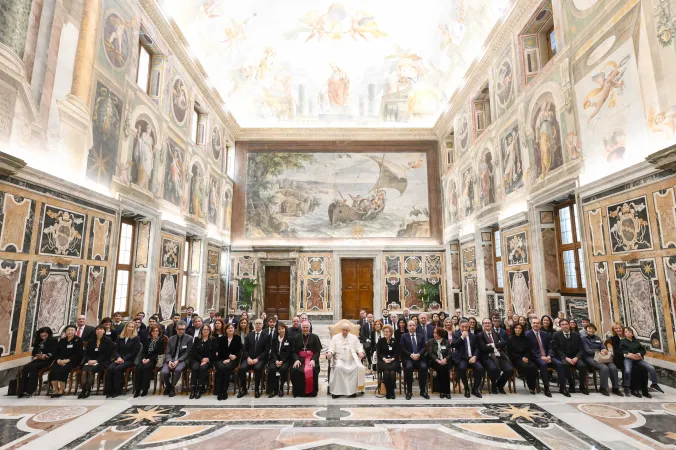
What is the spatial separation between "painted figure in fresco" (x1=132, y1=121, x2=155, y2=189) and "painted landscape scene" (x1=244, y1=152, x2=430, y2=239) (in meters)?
8.13

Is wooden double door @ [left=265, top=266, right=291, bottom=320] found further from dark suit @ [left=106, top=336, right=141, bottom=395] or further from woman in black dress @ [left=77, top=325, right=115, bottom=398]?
woman in black dress @ [left=77, top=325, right=115, bottom=398]

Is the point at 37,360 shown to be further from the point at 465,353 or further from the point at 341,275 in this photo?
the point at 341,275

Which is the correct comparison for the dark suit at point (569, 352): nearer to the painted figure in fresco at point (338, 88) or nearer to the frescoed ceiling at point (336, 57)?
the frescoed ceiling at point (336, 57)

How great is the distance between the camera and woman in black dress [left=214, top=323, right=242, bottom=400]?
628 cm

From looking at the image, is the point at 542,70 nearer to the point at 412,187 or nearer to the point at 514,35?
the point at 514,35

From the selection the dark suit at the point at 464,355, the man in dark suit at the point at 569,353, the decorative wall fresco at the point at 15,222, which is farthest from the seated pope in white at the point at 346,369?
the decorative wall fresco at the point at 15,222

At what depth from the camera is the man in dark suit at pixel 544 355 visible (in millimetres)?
6245

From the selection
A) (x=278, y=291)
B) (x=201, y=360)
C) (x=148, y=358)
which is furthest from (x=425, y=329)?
(x=278, y=291)

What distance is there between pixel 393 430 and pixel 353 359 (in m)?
2.17

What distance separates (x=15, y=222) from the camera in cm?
627

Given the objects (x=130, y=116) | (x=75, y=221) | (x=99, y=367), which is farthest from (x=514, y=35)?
(x=99, y=367)

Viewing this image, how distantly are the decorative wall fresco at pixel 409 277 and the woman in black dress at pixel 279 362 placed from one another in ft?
36.5

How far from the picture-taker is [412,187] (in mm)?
18703

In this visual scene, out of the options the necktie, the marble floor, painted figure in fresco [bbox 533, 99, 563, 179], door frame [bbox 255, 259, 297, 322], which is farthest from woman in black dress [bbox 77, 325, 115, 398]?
door frame [bbox 255, 259, 297, 322]
